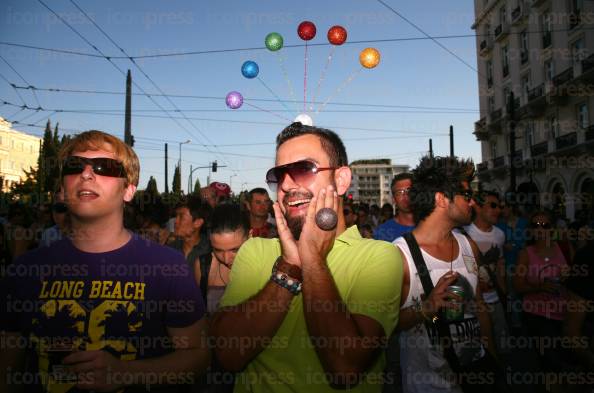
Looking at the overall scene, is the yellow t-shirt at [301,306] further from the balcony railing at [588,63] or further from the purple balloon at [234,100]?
the balcony railing at [588,63]

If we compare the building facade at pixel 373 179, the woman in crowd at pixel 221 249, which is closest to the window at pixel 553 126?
the woman in crowd at pixel 221 249

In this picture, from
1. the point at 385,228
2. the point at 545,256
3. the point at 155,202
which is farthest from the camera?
the point at 155,202

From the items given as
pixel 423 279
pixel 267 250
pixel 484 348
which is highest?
pixel 267 250

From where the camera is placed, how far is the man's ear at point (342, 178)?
2.06 meters

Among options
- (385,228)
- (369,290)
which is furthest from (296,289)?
(385,228)

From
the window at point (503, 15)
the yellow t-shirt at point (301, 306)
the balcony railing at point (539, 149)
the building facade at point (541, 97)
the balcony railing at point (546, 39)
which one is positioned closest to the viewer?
the yellow t-shirt at point (301, 306)

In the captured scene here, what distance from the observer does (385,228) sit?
552 cm

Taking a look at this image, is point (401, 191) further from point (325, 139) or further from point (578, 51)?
point (578, 51)

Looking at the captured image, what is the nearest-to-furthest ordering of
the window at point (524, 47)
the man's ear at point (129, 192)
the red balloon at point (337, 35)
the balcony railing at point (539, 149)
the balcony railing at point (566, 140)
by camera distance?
the man's ear at point (129, 192) < the red balloon at point (337, 35) < the balcony railing at point (566, 140) < the balcony railing at point (539, 149) < the window at point (524, 47)

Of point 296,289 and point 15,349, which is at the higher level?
point 296,289

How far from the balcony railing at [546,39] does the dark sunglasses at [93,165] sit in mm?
30190

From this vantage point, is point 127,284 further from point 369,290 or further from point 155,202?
point 155,202

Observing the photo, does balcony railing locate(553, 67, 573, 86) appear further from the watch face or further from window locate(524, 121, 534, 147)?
the watch face

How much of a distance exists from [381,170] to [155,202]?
161 metres
